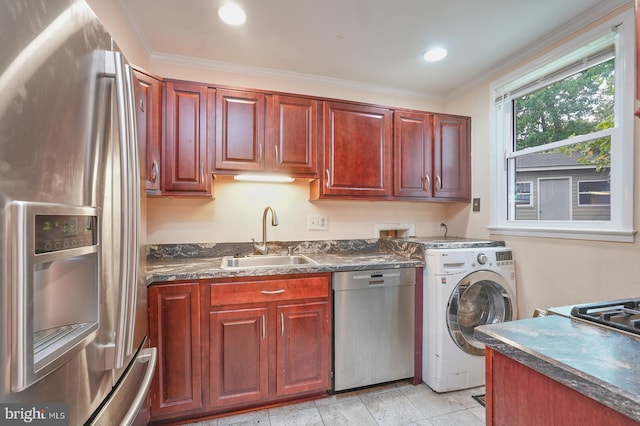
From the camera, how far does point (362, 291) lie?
6.23 feet

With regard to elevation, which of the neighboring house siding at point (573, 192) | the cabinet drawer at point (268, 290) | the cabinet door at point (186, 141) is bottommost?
the cabinet drawer at point (268, 290)

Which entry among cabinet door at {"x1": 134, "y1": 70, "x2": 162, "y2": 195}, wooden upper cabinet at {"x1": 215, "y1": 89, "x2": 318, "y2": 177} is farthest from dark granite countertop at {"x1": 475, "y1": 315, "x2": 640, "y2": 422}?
cabinet door at {"x1": 134, "y1": 70, "x2": 162, "y2": 195}

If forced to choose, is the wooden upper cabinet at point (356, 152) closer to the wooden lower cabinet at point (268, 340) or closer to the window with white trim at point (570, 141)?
the wooden lower cabinet at point (268, 340)

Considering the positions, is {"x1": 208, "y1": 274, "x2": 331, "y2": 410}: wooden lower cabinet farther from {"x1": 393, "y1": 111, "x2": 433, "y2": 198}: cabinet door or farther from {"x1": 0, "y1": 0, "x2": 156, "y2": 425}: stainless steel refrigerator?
{"x1": 393, "y1": 111, "x2": 433, "y2": 198}: cabinet door

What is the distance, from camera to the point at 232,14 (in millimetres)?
1683

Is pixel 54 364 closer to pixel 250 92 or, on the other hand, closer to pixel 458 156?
pixel 250 92

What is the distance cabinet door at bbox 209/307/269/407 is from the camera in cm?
166

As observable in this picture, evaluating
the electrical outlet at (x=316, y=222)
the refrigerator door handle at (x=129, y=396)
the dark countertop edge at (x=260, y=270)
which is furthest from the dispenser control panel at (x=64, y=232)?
the electrical outlet at (x=316, y=222)

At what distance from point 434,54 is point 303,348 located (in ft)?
7.75

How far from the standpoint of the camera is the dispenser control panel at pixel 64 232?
1.83 ft

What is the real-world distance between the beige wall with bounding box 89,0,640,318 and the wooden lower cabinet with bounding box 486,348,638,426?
136cm

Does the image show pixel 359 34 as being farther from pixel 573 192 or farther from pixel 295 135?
pixel 573 192

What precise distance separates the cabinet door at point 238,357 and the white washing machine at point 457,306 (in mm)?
1169

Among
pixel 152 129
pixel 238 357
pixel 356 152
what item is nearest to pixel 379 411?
pixel 238 357
